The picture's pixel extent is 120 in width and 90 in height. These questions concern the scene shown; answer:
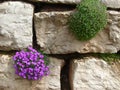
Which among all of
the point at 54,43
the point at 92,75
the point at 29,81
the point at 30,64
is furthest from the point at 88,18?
A: the point at 29,81

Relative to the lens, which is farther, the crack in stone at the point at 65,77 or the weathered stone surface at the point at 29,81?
the crack in stone at the point at 65,77

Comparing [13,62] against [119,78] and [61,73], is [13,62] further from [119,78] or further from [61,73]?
[119,78]

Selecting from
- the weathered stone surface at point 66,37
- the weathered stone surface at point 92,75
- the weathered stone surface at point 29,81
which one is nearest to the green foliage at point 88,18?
the weathered stone surface at point 66,37

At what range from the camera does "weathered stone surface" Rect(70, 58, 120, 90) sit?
2.87 meters

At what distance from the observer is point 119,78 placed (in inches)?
115

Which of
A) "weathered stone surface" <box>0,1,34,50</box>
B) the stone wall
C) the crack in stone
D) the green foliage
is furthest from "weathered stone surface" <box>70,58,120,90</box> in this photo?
"weathered stone surface" <box>0,1,34,50</box>

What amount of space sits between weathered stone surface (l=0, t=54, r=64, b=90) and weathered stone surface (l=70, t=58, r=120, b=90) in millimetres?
178

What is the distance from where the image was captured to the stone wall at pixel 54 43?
2.79 metres

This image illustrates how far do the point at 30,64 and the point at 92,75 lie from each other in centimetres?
65

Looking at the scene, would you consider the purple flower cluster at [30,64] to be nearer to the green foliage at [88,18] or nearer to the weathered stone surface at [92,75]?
the weathered stone surface at [92,75]

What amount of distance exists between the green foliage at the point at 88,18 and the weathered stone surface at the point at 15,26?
456 millimetres

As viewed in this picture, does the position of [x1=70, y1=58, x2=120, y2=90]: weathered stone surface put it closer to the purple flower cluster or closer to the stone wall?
the stone wall

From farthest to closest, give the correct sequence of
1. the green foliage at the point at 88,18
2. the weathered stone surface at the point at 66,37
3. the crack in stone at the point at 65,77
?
the crack in stone at the point at 65,77 < the weathered stone surface at the point at 66,37 < the green foliage at the point at 88,18

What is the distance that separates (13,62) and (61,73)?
0.53 metres
